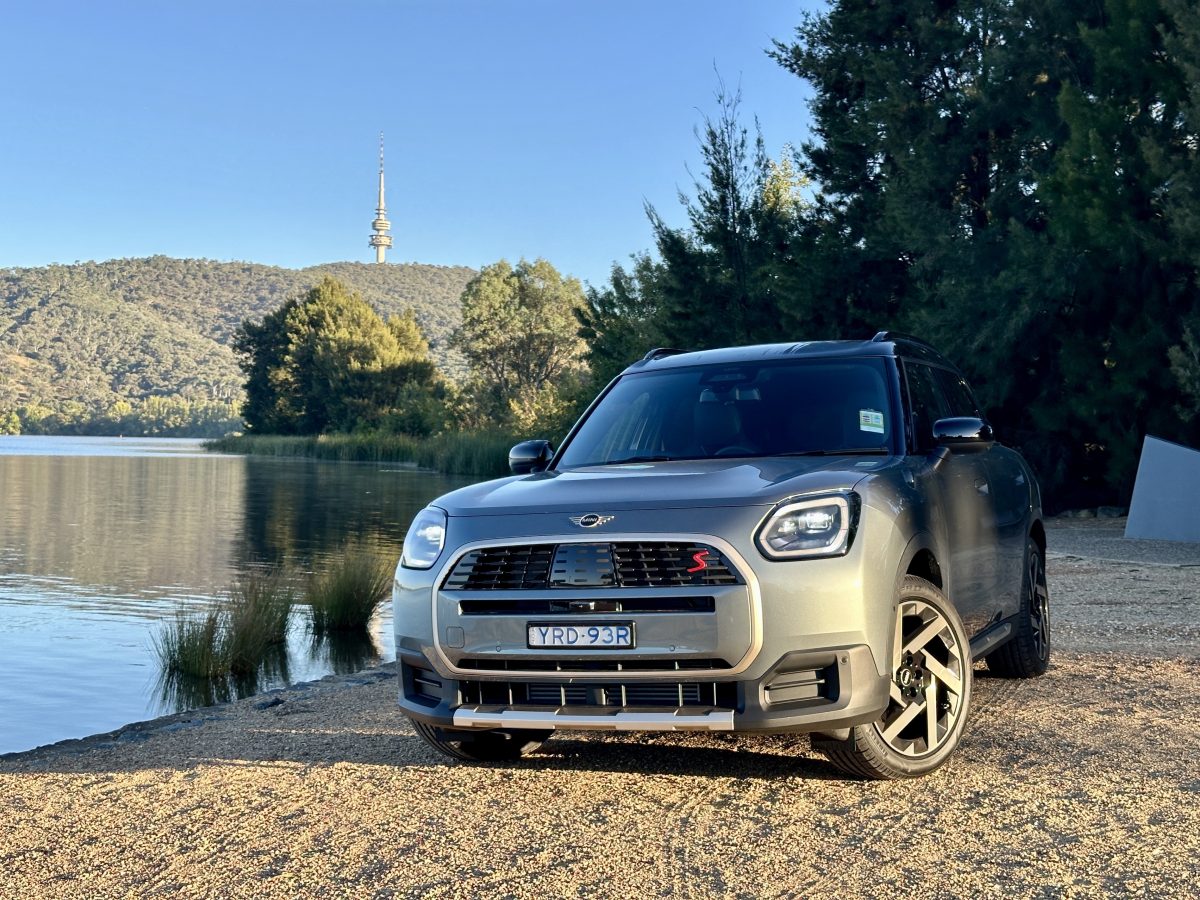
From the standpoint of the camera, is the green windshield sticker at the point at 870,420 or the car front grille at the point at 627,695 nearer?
the car front grille at the point at 627,695

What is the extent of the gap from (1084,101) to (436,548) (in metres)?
21.0

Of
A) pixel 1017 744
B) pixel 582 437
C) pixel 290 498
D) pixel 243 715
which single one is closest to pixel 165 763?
pixel 243 715

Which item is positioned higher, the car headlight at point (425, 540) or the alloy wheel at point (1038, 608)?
the car headlight at point (425, 540)

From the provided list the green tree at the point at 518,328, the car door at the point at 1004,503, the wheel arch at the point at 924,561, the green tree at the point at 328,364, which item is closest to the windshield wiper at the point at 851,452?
the wheel arch at the point at 924,561

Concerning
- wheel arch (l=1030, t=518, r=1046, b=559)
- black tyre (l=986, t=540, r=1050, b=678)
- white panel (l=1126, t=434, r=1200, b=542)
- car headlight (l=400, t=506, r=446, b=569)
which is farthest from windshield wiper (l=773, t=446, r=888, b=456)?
white panel (l=1126, t=434, r=1200, b=542)

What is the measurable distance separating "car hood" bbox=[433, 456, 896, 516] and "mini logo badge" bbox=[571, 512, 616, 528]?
36 mm

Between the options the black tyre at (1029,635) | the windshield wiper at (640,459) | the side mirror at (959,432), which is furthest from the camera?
the black tyre at (1029,635)

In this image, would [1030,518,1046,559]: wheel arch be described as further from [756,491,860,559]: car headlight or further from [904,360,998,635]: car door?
[756,491,860,559]: car headlight

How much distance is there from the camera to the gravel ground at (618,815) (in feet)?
15.0

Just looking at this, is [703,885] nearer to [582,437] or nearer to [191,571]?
[582,437]

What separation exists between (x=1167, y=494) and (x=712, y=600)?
17572 millimetres

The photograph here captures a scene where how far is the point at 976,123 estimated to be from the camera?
26688 mm

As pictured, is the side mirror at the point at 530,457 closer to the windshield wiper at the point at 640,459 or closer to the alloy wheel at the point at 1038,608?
the windshield wiper at the point at 640,459

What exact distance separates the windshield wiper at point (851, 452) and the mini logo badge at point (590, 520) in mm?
1359
